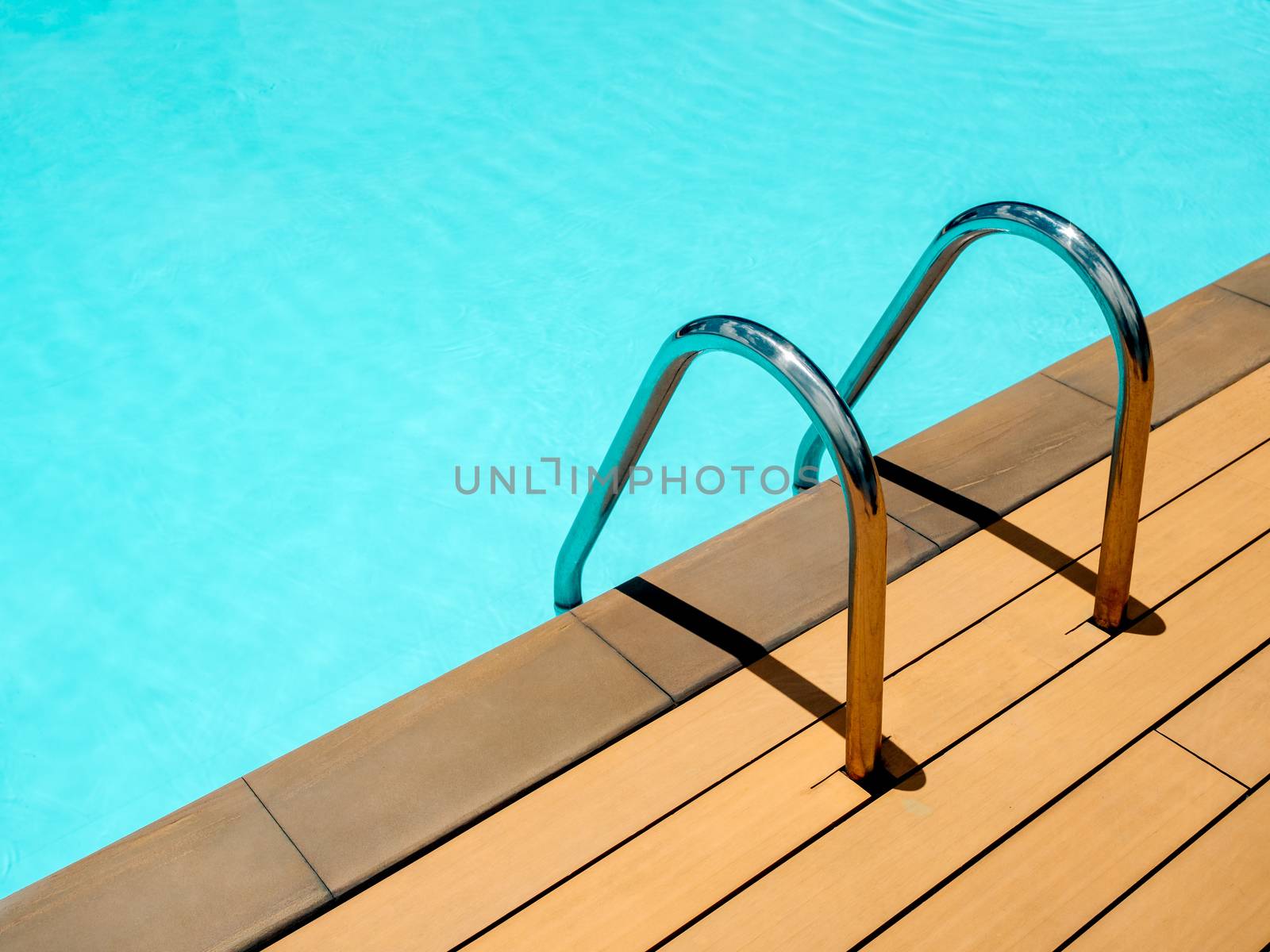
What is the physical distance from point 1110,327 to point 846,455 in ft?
1.56

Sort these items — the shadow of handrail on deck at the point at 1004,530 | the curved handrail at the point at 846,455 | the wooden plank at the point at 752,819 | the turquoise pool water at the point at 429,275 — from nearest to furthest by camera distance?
the curved handrail at the point at 846,455 → the wooden plank at the point at 752,819 → the shadow of handrail on deck at the point at 1004,530 → the turquoise pool water at the point at 429,275

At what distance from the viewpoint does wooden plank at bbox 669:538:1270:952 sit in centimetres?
145

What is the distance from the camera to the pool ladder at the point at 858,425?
53.5 inches

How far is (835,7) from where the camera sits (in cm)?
552

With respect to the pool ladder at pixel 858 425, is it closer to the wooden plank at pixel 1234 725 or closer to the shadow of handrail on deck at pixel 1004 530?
the shadow of handrail on deck at pixel 1004 530

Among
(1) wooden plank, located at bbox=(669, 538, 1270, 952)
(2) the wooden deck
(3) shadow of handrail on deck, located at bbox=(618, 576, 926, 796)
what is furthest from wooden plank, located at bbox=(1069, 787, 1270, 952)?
(3) shadow of handrail on deck, located at bbox=(618, 576, 926, 796)

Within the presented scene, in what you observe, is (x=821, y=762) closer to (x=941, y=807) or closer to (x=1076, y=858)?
(x=941, y=807)

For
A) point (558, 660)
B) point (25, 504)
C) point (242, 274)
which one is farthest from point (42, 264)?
point (558, 660)

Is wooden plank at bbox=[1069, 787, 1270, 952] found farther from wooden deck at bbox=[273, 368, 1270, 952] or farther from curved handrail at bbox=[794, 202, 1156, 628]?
curved handrail at bbox=[794, 202, 1156, 628]

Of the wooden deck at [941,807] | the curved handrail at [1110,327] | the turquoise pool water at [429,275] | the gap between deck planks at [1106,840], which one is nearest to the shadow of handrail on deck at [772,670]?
the wooden deck at [941,807]

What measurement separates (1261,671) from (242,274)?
3.39m

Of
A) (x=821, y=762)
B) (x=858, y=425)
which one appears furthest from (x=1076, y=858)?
(x=858, y=425)

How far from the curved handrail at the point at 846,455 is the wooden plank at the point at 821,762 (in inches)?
4.8

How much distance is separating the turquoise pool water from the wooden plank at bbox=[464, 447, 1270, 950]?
4.82ft
